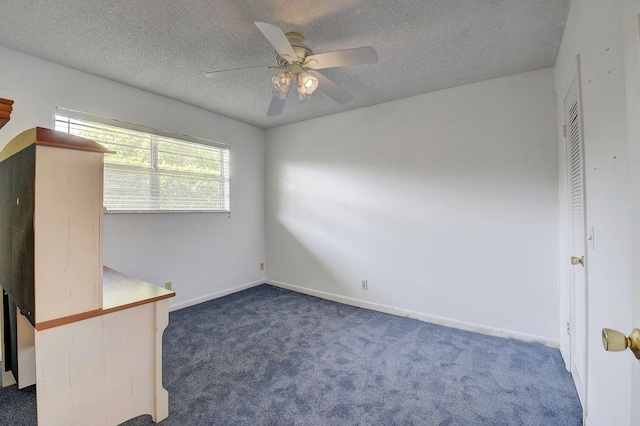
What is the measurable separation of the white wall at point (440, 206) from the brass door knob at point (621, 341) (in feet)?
7.58

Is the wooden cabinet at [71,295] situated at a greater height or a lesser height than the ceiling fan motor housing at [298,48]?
lesser

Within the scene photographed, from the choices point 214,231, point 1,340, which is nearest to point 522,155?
point 214,231

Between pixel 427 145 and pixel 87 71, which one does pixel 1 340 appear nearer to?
pixel 87 71

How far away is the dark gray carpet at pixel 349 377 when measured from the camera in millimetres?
1633

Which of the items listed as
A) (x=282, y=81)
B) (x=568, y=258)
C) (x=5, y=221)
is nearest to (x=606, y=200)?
(x=568, y=258)

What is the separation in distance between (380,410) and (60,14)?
3191 millimetres

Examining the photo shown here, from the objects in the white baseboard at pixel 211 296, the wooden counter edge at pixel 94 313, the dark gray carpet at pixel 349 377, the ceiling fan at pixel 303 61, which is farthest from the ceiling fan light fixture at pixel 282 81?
the white baseboard at pixel 211 296

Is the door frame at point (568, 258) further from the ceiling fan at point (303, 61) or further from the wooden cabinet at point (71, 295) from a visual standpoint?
the wooden cabinet at point (71, 295)

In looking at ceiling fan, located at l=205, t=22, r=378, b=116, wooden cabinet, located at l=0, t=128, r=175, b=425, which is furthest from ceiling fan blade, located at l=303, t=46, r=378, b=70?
wooden cabinet, located at l=0, t=128, r=175, b=425

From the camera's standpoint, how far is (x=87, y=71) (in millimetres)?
2527

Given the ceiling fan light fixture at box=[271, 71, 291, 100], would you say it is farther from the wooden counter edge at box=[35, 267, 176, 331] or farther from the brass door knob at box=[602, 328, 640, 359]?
the brass door knob at box=[602, 328, 640, 359]

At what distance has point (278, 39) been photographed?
5.15ft

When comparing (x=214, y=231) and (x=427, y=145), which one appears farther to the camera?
(x=214, y=231)

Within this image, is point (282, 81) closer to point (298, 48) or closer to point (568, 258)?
point (298, 48)
